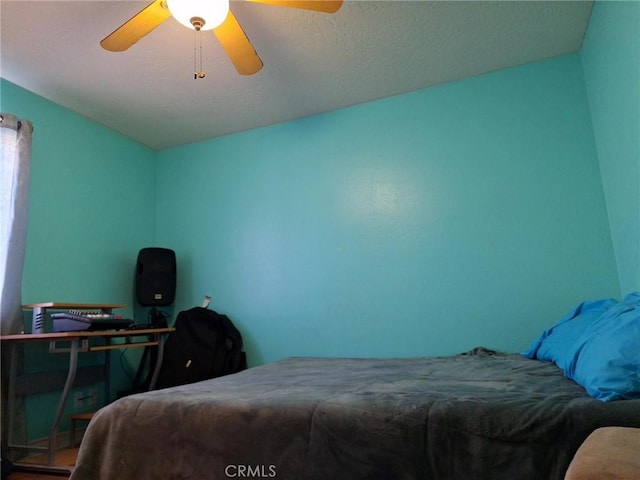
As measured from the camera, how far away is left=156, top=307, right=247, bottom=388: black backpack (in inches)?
104

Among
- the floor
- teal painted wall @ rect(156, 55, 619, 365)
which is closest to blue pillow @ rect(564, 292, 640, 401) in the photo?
teal painted wall @ rect(156, 55, 619, 365)

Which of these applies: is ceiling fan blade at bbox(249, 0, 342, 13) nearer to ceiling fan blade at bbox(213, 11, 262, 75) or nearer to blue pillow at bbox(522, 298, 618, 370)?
ceiling fan blade at bbox(213, 11, 262, 75)

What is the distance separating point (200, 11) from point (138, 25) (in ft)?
1.15

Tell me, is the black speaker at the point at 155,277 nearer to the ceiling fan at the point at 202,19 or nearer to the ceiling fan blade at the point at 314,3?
the ceiling fan at the point at 202,19

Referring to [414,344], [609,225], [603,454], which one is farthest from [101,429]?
[609,225]

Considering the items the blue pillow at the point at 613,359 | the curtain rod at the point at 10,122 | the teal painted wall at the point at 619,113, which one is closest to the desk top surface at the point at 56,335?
the curtain rod at the point at 10,122

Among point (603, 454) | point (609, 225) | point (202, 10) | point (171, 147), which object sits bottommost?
point (603, 454)

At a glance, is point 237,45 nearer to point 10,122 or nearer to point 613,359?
point 10,122

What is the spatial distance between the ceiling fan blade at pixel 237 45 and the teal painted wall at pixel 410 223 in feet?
3.76

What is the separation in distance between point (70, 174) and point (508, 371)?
2896 millimetres

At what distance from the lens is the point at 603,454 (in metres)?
0.64

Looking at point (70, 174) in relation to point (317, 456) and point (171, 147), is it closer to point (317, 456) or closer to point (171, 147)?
point (171, 147)

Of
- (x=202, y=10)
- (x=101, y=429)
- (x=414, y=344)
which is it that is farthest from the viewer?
(x=414, y=344)

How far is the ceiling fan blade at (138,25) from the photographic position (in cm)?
153
